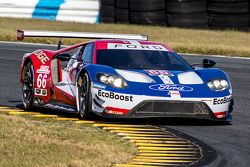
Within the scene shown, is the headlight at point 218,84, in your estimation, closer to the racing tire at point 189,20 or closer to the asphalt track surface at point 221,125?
the asphalt track surface at point 221,125

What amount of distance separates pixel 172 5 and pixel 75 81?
45.1 feet

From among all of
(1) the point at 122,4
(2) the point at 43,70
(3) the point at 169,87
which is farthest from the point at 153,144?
(1) the point at 122,4

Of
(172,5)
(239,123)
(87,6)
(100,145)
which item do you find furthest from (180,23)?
(100,145)

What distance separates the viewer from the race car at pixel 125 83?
10859 mm

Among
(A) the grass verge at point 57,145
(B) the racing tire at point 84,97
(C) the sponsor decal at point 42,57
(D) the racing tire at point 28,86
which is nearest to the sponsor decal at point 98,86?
(B) the racing tire at point 84,97

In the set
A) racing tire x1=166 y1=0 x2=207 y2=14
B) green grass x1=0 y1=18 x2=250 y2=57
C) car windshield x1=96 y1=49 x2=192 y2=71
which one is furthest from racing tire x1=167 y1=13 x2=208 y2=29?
car windshield x1=96 y1=49 x2=192 y2=71

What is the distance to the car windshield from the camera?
11633mm

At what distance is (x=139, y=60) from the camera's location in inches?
463

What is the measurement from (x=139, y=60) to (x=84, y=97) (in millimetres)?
1015

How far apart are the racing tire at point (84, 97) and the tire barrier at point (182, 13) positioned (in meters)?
13.5

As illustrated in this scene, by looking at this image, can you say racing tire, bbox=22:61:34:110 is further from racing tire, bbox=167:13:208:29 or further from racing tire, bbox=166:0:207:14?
racing tire, bbox=167:13:208:29

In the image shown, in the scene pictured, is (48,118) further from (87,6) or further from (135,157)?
(87,6)

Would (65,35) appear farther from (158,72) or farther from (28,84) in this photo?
(158,72)

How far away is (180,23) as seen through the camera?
85.0ft
